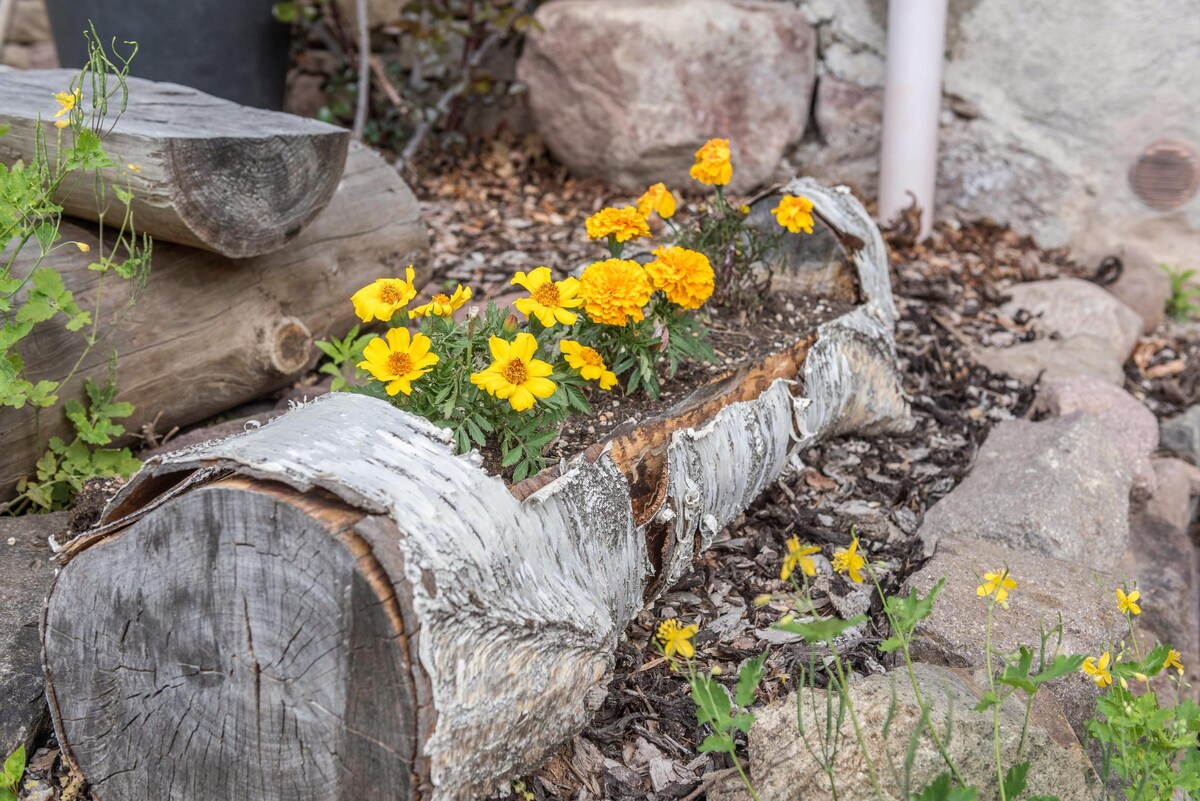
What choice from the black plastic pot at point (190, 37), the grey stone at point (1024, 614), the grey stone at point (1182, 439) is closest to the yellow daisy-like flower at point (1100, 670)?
the grey stone at point (1024, 614)

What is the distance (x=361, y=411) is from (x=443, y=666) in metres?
0.49

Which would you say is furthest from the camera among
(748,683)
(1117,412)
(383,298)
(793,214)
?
(1117,412)

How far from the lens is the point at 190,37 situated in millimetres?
4430

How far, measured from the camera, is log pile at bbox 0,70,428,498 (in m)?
2.52

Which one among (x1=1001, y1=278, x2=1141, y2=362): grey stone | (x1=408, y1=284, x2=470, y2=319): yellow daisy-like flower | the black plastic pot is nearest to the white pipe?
(x1=1001, y1=278, x2=1141, y2=362): grey stone

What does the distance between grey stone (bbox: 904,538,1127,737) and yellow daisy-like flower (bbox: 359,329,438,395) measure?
1248 mm

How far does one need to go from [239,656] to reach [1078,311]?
3.76 meters

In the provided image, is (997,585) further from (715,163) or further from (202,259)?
(202,259)

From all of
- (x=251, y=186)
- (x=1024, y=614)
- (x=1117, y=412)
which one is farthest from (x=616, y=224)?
(x=1117, y=412)

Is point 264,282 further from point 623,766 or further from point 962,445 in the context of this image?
point 962,445

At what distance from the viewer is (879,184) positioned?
4.93m

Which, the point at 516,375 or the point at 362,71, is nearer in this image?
the point at 516,375

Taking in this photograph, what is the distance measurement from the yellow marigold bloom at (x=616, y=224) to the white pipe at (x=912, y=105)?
2785 mm

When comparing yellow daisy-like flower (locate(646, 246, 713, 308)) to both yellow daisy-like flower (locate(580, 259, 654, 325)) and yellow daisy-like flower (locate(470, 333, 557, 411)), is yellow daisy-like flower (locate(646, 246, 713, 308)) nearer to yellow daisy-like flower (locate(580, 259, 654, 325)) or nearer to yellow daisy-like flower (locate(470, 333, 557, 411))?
yellow daisy-like flower (locate(580, 259, 654, 325))
